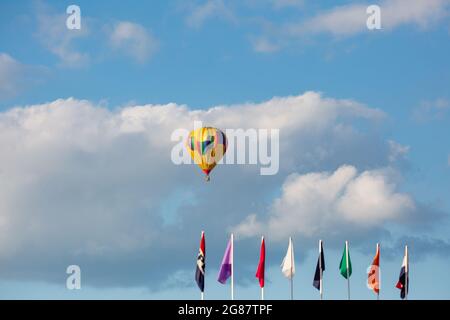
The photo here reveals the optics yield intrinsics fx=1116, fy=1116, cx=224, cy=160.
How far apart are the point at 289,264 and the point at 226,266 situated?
7800 millimetres

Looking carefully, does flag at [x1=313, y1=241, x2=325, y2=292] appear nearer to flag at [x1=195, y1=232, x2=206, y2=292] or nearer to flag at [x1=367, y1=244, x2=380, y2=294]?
flag at [x1=367, y1=244, x2=380, y2=294]

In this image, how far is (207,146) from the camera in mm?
159750

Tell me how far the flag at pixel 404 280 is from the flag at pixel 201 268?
2594 centimetres

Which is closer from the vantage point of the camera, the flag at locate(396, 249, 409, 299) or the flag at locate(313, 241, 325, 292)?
the flag at locate(313, 241, 325, 292)

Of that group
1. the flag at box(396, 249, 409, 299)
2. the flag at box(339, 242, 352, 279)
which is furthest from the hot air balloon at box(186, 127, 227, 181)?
the flag at box(396, 249, 409, 299)

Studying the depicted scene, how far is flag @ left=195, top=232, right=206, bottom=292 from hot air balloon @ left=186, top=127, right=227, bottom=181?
32782mm

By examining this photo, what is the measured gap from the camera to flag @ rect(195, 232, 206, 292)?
125812 mm

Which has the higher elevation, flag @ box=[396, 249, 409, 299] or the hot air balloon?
the hot air balloon

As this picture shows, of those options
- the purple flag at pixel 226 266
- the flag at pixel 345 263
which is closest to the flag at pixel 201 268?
the purple flag at pixel 226 266

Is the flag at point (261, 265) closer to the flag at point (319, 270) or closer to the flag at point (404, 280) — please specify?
the flag at point (319, 270)
